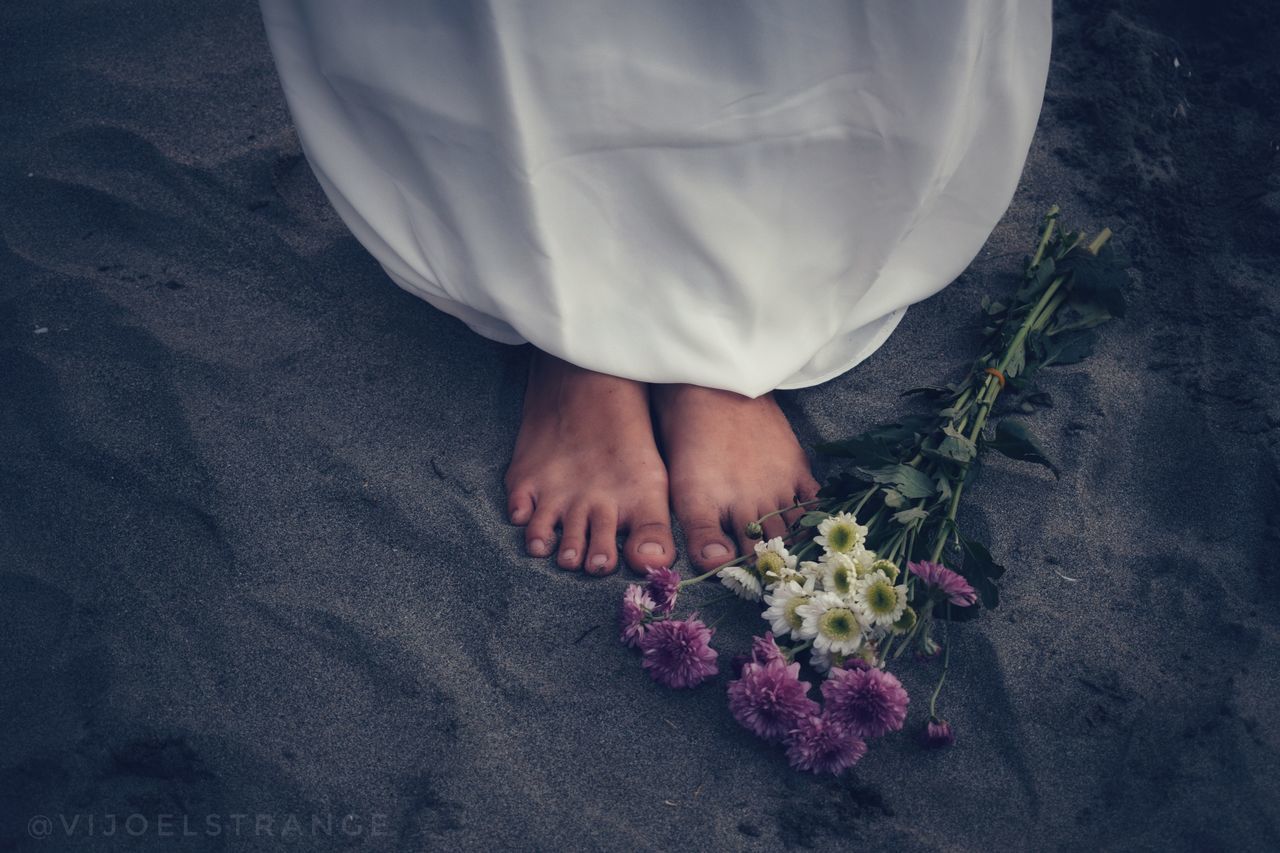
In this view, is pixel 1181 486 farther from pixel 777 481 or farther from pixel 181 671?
pixel 181 671

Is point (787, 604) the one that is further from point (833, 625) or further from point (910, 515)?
point (910, 515)

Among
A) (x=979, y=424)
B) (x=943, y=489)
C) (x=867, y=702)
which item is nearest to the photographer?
(x=867, y=702)

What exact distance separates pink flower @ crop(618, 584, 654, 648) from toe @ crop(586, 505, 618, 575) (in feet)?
0.42

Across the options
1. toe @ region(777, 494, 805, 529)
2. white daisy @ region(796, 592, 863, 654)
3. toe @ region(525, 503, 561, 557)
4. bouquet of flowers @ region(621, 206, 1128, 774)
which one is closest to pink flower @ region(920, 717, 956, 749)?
bouquet of flowers @ region(621, 206, 1128, 774)

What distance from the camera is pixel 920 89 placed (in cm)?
136

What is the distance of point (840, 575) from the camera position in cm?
126

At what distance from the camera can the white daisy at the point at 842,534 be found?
1.28 metres

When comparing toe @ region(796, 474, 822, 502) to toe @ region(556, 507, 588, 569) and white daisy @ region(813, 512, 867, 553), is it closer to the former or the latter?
white daisy @ region(813, 512, 867, 553)

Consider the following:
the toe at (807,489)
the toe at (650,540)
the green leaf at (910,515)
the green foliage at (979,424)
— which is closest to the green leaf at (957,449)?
the green foliage at (979,424)

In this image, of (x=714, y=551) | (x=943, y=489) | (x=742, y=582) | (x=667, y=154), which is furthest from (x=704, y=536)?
(x=667, y=154)

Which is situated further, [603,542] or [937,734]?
[603,542]

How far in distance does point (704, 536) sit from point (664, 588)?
0.16m

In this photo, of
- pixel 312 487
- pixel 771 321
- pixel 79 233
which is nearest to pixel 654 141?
pixel 771 321

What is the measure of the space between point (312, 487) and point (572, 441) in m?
0.44
